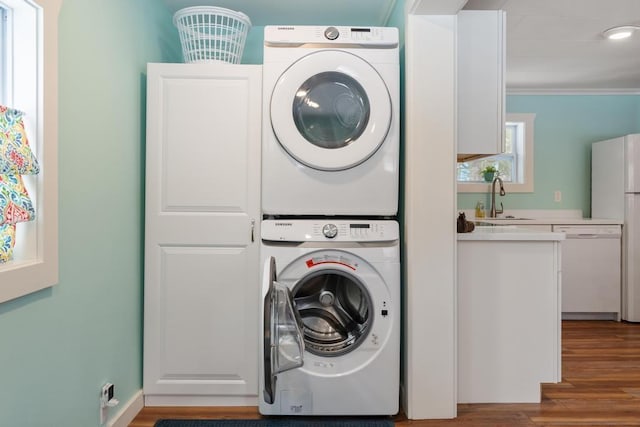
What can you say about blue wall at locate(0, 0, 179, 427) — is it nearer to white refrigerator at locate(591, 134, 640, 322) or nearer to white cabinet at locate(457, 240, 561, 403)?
white cabinet at locate(457, 240, 561, 403)

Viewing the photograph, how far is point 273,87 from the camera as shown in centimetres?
205

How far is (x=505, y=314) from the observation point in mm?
2213

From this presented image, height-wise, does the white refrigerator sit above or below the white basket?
below

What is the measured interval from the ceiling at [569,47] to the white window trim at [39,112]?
2.01 metres

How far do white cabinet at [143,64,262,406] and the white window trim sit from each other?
2.41 feet

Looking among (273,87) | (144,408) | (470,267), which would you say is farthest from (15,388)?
(470,267)

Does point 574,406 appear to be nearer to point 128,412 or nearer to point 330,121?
point 330,121

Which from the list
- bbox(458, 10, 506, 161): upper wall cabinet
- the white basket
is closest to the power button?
the white basket

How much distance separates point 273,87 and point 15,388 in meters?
1.46

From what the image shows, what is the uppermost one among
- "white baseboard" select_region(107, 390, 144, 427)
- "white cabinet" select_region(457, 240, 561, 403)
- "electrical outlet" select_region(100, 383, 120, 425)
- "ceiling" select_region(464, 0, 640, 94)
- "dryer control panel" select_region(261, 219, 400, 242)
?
"ceiling" select_region(464, 0, 640, 94)

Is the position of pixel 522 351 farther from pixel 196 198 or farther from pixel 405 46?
pixel 196 198

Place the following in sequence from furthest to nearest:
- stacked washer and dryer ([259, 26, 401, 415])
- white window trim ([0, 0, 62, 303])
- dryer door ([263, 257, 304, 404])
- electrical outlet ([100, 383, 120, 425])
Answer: stacked washer and dryer ([259, 26, 401, 415]) → electrical outlet ([100, 383, 120, 425]) → dryer door ([263, 257, 304, 404]) → white window trim ([0, 0, 62, 303])

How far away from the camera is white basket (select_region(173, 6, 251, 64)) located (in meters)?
2.19

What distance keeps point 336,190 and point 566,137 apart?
3.42m
